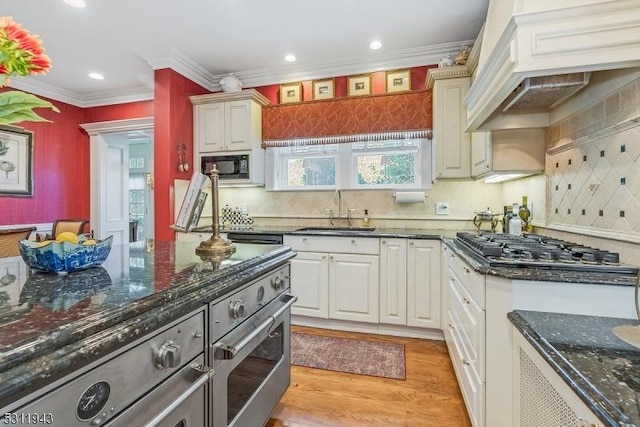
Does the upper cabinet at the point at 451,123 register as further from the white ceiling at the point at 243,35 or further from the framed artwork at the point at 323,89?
the framed artwork at the point at 323,89

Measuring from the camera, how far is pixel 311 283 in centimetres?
304

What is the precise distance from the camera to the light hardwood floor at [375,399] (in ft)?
→ 5.83

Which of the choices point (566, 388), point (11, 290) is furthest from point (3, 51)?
point (566, 388)

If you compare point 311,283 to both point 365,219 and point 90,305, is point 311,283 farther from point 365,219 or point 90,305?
point 90,305

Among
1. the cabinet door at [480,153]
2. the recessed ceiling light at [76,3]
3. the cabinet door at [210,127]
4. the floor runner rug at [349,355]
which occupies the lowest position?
the floor runner rug at [349,355]

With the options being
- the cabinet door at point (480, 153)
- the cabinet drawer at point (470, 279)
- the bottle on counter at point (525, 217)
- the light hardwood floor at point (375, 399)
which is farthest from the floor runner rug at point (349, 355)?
the cabinet door at point (480, 153)

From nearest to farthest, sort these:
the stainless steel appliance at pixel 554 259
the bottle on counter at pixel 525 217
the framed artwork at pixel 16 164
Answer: the stainless steel appliance at pixel 554 259, the bottle on counter at pixel 525 217, the framed artwork at pixel 16 164

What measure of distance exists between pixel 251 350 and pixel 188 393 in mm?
446

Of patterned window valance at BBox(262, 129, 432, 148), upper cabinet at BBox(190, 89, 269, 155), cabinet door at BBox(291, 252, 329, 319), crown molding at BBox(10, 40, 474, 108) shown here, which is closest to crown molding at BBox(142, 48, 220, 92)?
crown molding at BBox(10, 40, 474, 108)

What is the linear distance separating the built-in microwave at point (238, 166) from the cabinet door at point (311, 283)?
112 cm

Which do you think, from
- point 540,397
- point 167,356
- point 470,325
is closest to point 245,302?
point 167,356

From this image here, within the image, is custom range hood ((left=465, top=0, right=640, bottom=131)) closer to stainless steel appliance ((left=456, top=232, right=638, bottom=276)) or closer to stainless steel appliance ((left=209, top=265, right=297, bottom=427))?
stainless steel appliance ((left=456, top=232, right=638, bottom=276))

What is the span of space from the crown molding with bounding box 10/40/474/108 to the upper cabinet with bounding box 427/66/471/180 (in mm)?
448

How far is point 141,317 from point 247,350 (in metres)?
0.62
